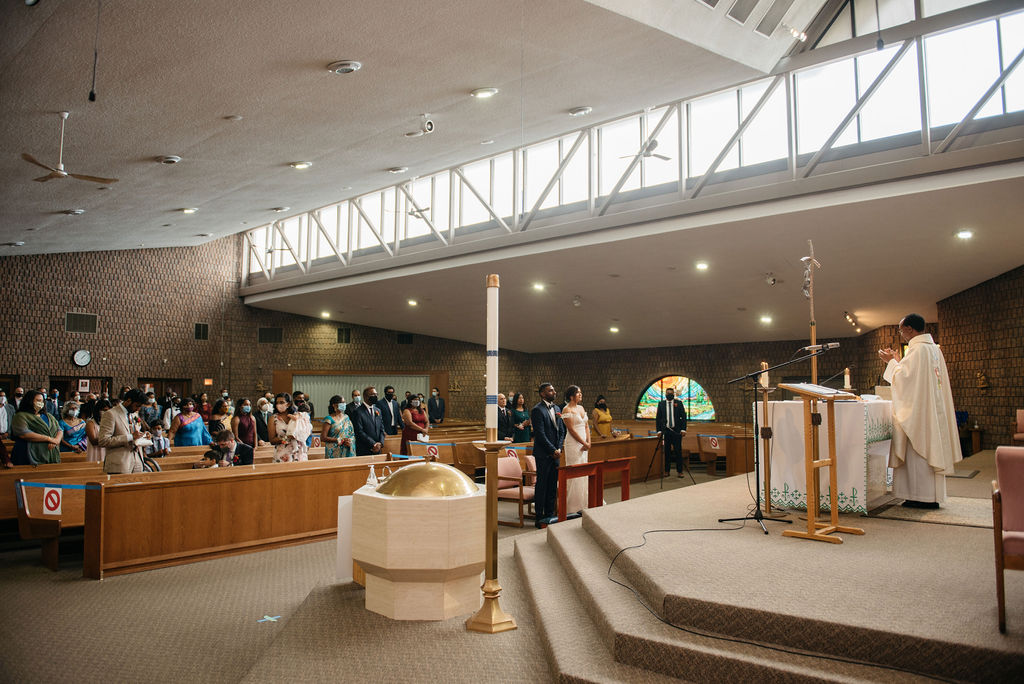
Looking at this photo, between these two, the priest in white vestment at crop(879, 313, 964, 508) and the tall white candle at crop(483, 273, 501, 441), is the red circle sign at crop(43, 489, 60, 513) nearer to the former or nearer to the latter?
the tall white candle at crop(483, 273, 501, 441)

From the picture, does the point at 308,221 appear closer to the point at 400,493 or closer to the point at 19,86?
the point at 19,86

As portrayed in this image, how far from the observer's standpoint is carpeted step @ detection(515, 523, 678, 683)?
106 inches

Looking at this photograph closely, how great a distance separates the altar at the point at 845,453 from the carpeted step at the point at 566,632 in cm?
183

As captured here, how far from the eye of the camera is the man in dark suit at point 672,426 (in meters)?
11.1

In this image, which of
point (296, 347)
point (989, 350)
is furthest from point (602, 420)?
point (296, 347)

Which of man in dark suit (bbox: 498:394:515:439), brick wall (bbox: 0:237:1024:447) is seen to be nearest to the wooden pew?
man in dark suit (bbox: 498:394:515:439)

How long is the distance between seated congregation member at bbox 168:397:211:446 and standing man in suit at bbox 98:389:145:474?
176 cm

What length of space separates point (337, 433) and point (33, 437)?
2.99m

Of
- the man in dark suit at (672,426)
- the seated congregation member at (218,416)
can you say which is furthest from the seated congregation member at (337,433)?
the man in dark suit at (672,426)

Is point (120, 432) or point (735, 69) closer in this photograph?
point (120, 432)

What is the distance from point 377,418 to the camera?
26.9 ft

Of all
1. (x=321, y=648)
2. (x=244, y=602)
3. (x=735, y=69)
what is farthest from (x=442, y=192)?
(x=321, y=648)

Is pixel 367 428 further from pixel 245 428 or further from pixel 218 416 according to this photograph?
pixel 218 416

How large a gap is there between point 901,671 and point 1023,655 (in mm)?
383
